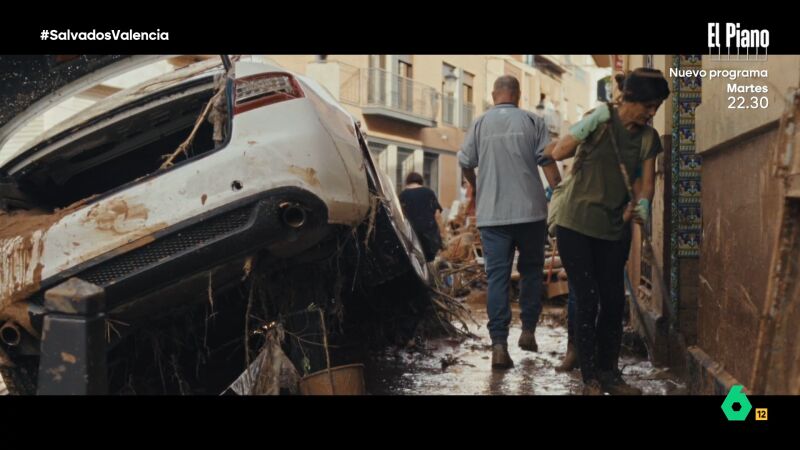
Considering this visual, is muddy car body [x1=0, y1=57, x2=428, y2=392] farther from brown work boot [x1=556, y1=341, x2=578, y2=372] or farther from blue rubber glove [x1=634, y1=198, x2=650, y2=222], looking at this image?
brown work boot [x1=556, y1=341, x2=578, y2=372]

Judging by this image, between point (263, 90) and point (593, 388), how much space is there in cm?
218

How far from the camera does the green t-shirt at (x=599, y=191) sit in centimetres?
436

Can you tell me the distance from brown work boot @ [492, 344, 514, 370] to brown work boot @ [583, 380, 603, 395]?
1010mm

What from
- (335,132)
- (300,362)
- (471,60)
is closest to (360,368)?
(300,362)

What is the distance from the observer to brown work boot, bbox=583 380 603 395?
14.0ft

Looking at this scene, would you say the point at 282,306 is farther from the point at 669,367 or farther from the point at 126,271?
the point at 669,367

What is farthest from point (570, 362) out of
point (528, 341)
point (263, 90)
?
point (263, 90)

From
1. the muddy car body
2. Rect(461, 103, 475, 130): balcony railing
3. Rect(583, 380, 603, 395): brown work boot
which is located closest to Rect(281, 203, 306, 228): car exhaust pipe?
the muddy car body

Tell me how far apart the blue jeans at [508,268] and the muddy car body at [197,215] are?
1638 millimetres

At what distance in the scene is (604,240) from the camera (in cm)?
442

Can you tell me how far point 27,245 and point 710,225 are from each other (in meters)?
3.24

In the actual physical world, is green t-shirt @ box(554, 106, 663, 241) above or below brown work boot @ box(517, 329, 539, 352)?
above
